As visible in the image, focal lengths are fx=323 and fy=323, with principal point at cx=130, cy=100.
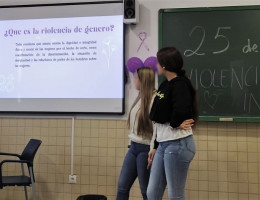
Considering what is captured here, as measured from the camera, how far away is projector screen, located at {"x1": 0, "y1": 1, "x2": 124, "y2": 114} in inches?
137

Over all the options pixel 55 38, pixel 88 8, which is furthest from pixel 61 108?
pixel 88 8

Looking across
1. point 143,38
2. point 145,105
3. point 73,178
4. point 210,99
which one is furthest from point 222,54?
point 73,178

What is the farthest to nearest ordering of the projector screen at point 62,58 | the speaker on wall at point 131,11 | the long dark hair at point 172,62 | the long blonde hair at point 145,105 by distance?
the projector screen at point 62,58 < the speaker on wall at point 131,11 < the long blonde hair at point 145,105 < the long dark hair at point 172,62

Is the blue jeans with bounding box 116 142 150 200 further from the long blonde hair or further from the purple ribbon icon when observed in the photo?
the purple ribbon icon

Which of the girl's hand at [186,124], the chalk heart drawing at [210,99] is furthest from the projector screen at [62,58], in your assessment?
the girl's hand at [186,124]

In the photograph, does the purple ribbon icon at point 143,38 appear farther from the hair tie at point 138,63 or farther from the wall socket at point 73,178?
the wall socket at point 73,178

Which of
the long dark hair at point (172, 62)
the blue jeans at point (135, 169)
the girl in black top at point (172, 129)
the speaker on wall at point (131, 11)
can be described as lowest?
the blue jeans at point (135, 169)

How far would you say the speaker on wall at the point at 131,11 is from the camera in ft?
11.0

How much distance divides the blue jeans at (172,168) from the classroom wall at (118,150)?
1325mm

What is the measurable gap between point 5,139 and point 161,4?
2313 mm

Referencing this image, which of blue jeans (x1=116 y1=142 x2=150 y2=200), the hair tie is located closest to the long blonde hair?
blue jeans (x1=116 y1=142 x2=150 y2=200)

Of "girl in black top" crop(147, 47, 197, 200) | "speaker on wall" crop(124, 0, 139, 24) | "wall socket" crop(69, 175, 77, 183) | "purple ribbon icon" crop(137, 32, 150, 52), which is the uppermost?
"speaker on wall" crop(124, 0, 139, 24)

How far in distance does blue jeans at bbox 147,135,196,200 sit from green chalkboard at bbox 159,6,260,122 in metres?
1.30

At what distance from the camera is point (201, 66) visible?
131 inches
